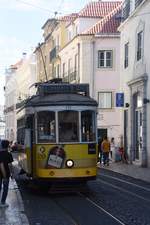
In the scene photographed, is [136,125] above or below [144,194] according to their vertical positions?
above

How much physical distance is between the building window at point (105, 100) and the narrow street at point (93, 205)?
29525 millimetres

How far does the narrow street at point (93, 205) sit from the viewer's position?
13.0 meters

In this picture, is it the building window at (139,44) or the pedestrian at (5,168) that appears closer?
the pedestrian at (5,168)

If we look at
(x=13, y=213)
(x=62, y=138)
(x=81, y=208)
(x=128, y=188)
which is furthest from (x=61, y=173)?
(x=13, y=213)

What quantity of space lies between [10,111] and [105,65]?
184 feet

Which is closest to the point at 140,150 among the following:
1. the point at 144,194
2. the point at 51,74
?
the point at 144,194

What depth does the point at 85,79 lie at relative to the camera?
51.8m

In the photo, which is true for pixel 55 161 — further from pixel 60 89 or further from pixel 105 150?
pixel 105 150

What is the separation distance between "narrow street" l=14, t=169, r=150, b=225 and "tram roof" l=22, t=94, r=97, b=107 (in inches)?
102

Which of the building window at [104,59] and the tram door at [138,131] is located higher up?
the building window at [104,59]

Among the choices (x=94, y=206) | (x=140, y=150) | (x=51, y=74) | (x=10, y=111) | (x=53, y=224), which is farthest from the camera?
(x=10, y=111)

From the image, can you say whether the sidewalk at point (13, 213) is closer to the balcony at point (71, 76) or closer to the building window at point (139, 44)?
the building window at point (139, 44)

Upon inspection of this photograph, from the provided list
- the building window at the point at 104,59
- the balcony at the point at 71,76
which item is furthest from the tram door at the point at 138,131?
the balcony at the point at 71,76

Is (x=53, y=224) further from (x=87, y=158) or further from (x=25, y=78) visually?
(x=25, y=78)
